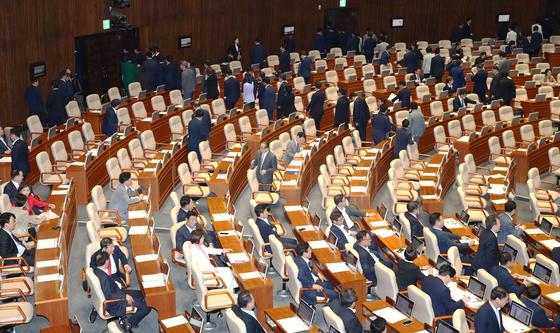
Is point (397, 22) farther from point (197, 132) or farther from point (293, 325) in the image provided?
point (293, 325)

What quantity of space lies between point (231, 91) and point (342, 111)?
10.6ft

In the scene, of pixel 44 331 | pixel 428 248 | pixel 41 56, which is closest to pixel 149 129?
pixel 41 56

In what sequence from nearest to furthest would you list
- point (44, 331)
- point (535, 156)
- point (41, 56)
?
point (44, 331) → point (535, 156) → point (41, 56)

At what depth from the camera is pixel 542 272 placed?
12.5 metres

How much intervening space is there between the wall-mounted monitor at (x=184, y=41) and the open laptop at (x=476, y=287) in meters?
16.9

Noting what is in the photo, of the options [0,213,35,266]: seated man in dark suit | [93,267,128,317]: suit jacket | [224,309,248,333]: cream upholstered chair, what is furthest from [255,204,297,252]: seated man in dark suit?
[0,213,35,266]: seated man in dark suit

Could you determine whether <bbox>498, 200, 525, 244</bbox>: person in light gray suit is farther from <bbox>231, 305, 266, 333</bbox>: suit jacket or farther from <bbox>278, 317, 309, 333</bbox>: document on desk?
<bbox>231, 305, 266, 333</bbox>: suit jacket

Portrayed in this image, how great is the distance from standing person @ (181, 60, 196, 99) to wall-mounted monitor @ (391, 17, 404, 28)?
13.9 m

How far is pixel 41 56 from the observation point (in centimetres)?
2142

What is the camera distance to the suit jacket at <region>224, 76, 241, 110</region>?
22.3 meters

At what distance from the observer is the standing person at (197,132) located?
17578 mm

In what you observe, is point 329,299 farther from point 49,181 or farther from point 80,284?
point 49,181

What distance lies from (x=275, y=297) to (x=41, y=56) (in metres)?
11.5

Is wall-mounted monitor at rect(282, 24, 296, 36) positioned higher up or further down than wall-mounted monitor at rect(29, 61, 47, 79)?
higher up
